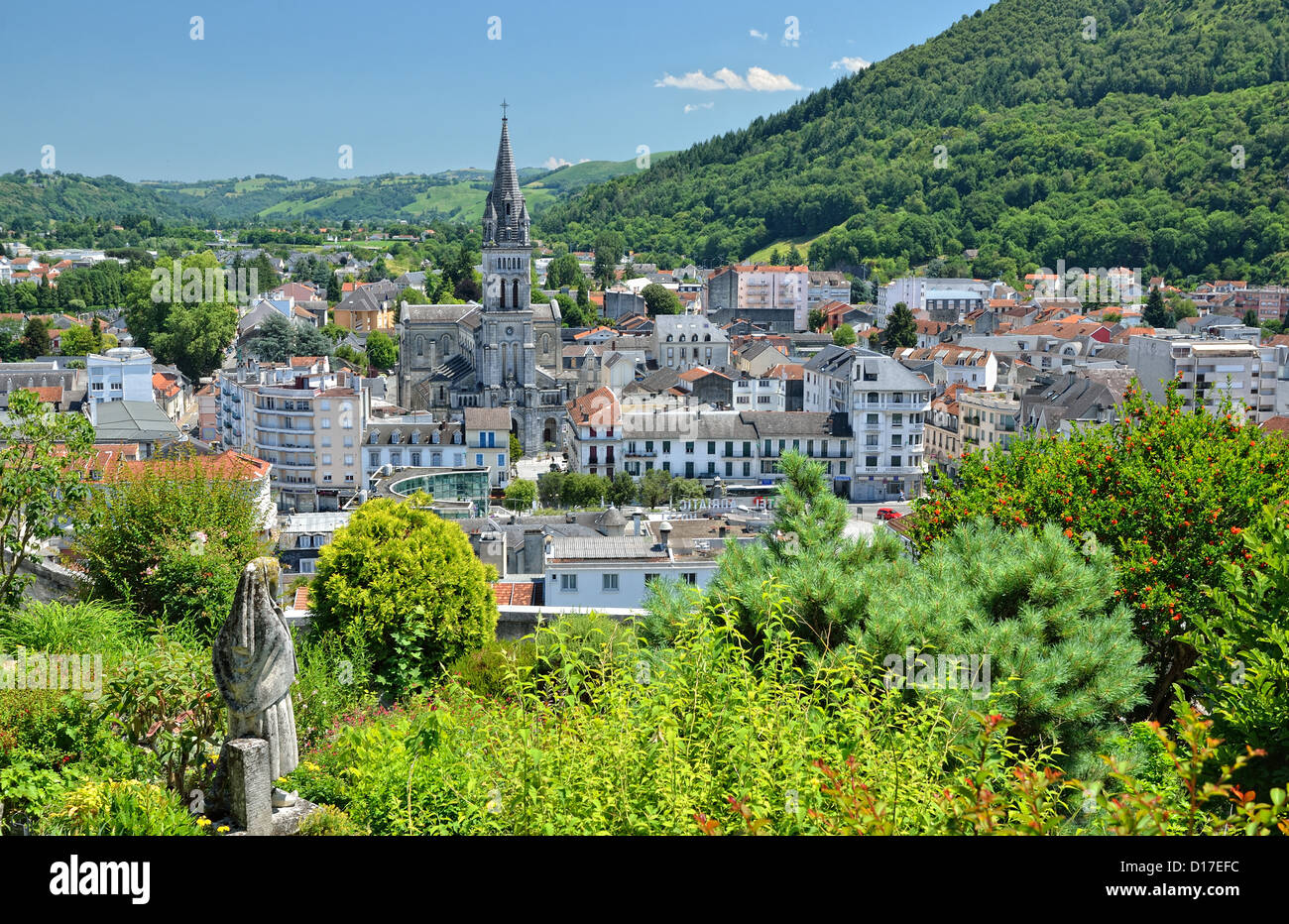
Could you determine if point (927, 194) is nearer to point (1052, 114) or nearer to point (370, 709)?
point (1052, 114)

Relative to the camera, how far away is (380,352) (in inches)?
3115

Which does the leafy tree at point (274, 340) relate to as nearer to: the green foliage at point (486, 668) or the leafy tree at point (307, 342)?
the leafy tree at point (307, 342)

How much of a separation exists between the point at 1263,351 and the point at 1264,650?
55.7 metres

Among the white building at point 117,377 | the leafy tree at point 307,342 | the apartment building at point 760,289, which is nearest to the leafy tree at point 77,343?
the leafy tree at point 307,342

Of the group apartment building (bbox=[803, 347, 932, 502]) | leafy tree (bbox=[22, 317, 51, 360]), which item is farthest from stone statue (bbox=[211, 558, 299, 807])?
leafy tree (bbox=[22, 317, 51, 360])

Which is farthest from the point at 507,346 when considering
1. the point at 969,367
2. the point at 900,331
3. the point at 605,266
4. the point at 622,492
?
the point at 605,266

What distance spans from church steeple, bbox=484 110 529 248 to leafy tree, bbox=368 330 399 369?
70.1 feet

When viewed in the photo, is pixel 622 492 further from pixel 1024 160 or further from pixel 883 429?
pixel 1024 160

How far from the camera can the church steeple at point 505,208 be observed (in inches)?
2333

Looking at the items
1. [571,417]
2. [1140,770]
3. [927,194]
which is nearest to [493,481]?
[571,417]

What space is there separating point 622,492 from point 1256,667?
1544 inches

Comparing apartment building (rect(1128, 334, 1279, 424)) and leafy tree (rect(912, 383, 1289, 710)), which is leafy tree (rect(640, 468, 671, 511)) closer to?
apartment building (rect(1128, 334, 1279, 424))

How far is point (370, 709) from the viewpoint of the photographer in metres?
9.90

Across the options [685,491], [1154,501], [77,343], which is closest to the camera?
[1154,501]
